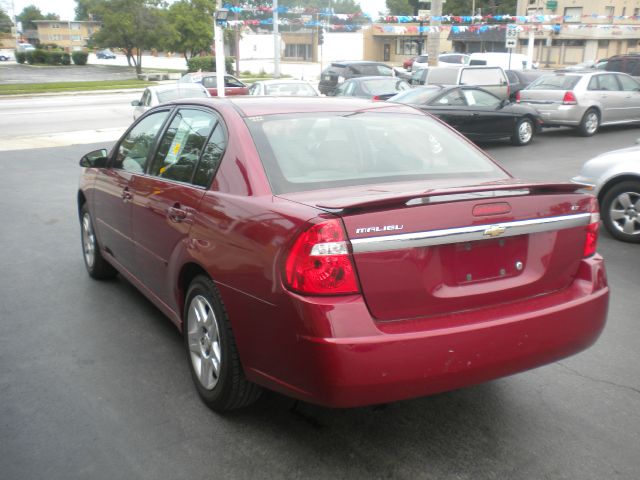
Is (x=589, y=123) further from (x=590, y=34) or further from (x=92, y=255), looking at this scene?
(x=590, y=34)

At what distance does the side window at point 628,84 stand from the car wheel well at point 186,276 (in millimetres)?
17020

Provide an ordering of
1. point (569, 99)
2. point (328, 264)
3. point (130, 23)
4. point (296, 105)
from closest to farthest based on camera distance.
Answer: point (328, 264) < point (296, 105) < point (569, 99) < point (130, 23)

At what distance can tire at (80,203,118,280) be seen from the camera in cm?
587

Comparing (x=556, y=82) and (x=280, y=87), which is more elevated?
(x=556, y=82)

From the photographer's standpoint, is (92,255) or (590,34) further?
(590,34)

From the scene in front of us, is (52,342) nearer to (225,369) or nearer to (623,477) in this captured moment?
(225,369)

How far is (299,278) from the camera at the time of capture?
2895 mm

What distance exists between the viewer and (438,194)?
3051 millimetres

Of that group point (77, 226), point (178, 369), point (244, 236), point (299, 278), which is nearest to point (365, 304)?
point (299, 278)

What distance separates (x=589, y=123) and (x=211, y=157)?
1552 cm

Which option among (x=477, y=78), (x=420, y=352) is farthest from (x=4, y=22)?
(x=420, y=352)

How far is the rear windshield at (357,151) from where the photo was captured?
3.58 meters

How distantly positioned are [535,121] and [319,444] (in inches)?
Answer: 567

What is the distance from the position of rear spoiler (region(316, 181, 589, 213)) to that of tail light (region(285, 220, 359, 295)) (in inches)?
4.2
